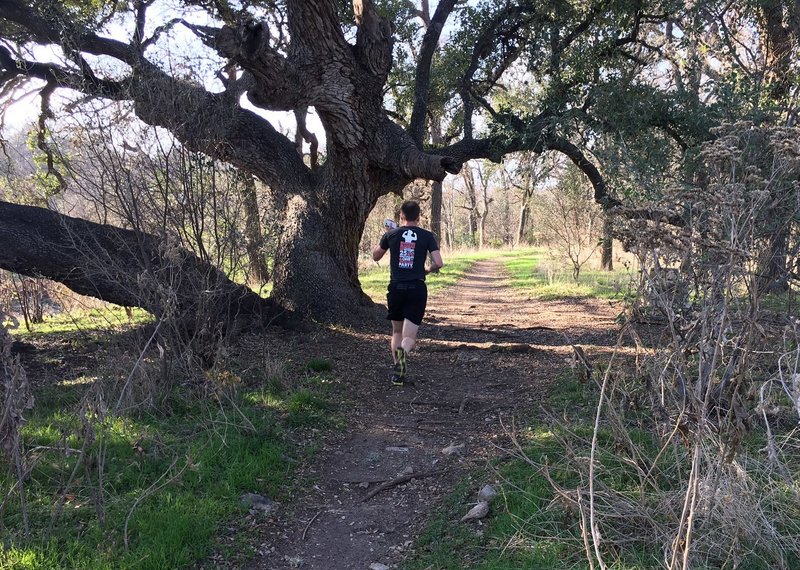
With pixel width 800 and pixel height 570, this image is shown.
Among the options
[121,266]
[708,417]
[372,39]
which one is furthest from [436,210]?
[708,417]

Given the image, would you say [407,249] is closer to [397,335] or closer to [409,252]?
[409,252]

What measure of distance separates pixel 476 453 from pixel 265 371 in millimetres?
2457

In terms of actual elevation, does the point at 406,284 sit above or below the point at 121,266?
below

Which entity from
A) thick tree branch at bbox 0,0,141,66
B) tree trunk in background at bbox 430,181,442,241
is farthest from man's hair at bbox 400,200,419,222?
tree trunk in background at bbox 430,181,442,241

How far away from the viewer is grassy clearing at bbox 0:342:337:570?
3.11 meters

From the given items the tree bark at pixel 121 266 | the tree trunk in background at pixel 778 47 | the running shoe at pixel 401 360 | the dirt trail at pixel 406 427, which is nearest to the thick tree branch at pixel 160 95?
the tree bark at pixel 121 266

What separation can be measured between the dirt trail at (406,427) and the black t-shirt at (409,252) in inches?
49.9

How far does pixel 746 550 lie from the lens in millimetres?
2684

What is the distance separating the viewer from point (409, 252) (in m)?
6.34

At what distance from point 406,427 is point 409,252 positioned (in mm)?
1998

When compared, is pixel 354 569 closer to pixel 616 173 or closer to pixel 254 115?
pixel 616 173

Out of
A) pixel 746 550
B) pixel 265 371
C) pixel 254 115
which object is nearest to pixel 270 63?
pixel 254 115

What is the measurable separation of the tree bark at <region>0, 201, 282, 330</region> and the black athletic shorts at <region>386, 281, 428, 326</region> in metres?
1.64

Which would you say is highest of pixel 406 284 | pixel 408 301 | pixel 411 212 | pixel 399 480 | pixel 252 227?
pixel 411 212
